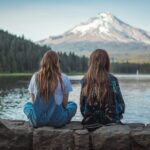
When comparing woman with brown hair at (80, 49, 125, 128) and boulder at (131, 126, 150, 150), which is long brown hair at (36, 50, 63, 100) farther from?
boulder at (131, 126, 150, 150)

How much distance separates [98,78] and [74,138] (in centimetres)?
136

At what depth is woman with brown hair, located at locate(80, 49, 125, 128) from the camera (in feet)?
31.6

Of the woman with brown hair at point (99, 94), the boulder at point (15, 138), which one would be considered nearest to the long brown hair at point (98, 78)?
the woman with brown hair at point (99, 94)

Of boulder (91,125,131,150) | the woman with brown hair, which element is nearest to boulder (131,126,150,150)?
boulder (91,125,131,150)

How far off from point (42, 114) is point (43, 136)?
0.60 metres

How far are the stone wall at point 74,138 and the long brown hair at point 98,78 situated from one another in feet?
2.33

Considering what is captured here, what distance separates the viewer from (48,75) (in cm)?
963

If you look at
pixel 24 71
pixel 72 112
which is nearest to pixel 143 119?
pixel 72 112

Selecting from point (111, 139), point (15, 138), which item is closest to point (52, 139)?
point (15, 138)

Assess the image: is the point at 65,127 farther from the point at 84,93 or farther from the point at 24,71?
the point at 24,71

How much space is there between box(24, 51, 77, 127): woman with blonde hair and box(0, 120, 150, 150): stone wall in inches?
12.7

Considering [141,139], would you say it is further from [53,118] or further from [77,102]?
[77,102]

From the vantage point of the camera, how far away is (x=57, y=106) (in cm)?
966

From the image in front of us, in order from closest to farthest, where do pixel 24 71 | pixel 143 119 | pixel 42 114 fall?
pixel 42 114 < pixel 143 119 < pixel 24 71
